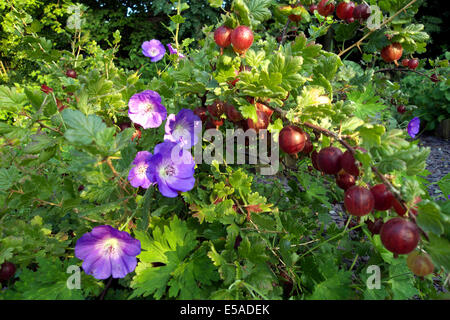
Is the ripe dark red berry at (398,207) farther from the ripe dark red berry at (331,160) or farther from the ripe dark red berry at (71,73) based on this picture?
the ripe dark red berry at (71,73)

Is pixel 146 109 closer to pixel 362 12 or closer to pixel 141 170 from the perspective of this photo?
pixel 141 170

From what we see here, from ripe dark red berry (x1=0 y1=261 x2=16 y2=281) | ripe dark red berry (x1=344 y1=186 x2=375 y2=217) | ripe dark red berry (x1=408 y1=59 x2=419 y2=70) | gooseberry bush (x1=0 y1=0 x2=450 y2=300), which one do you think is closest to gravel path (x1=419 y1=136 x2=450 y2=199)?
ripe dark red berry (x1=408 y1=59 x2=419 y2=70)

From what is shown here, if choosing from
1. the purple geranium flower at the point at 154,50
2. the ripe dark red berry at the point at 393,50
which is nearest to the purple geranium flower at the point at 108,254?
the ripe dark red berry at the point at 393,50

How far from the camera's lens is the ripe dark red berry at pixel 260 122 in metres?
0.72

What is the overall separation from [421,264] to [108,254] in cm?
68

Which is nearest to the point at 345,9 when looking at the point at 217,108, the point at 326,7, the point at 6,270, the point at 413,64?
the point at 326,7

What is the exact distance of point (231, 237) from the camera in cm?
83

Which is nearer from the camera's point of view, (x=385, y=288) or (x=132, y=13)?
(x=385, y=288)

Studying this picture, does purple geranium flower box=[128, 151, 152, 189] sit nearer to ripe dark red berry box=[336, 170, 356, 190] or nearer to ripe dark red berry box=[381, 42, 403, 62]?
ripe dark red berry box=[336, 170, 356, 190]

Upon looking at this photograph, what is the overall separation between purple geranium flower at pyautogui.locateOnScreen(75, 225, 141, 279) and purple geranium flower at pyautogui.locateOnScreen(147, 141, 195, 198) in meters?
0.16

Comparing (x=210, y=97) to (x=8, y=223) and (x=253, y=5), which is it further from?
(x=8, y=223)

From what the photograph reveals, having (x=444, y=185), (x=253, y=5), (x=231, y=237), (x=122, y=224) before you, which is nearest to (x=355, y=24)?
(x=253, y=5)

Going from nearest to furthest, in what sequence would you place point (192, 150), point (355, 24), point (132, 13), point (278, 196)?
point (192, 150), point (355, 24), point (278, 196), point (132, 13)
